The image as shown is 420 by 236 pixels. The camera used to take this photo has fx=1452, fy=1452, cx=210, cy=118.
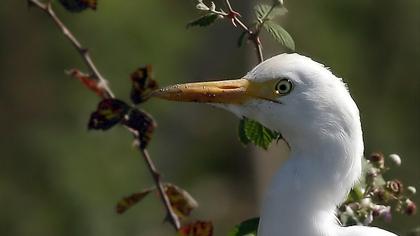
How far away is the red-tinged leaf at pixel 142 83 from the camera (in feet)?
11.8

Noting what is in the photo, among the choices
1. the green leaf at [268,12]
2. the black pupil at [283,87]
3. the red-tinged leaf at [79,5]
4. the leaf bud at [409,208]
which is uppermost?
the red-tinged leaf at [79,5]

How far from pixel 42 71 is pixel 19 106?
0.40m

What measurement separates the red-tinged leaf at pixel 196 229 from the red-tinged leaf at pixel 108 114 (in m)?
0.32

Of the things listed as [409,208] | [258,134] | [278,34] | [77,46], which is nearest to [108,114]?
[77,46]

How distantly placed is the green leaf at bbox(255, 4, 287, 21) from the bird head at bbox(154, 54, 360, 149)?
10 centimetres

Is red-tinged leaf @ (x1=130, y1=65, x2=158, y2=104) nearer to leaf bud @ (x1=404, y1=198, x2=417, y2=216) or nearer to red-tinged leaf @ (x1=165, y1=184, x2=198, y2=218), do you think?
red-tinged leaf @ (x1=165, y1=184, x2=198, y2=218)

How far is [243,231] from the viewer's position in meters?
3.50

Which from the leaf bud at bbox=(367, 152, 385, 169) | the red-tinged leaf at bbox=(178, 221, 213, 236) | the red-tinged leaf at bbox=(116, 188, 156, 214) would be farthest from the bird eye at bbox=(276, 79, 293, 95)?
the red-tinged leaf at bbox=(116, 188, 156, 214)

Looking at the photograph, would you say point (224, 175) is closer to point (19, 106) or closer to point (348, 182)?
point (19, 106)

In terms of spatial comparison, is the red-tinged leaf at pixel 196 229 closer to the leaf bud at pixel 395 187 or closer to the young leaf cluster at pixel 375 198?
the young leaf cluster at pixel 375 198

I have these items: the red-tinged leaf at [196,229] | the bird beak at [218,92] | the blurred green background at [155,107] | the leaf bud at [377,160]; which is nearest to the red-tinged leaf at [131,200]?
the red-tinged leaf at [196,229]

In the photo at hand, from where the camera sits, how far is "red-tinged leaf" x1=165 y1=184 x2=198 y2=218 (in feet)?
12.1

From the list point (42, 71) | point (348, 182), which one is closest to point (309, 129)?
point (348, 182)

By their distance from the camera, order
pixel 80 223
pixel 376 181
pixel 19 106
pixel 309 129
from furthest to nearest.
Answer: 1. pixel 19 106
2. pixel 80 223
3. pixel 376 181
4. pixel 309 129
